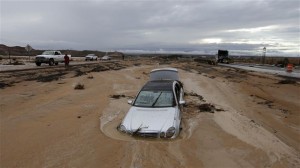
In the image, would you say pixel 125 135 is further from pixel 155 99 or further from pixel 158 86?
pixel 158 86

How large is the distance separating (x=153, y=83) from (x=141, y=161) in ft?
18.4

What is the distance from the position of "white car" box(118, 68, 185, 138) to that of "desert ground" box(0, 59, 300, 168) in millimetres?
272

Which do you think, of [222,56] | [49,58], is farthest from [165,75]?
[222,56]

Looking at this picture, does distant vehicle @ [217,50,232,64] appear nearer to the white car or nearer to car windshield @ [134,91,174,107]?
the white car

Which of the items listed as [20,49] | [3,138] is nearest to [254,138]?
[3,138]

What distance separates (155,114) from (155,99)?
118 centimetres

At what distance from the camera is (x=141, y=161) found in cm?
773

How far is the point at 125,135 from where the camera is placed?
9844mm

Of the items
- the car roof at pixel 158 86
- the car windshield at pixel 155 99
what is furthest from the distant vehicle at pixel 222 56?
the car windshield at pixel 155 99

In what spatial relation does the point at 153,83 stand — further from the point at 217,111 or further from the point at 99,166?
the point at 99,166

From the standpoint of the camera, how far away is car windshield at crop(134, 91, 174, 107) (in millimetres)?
11281

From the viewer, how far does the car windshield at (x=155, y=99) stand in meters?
11.3

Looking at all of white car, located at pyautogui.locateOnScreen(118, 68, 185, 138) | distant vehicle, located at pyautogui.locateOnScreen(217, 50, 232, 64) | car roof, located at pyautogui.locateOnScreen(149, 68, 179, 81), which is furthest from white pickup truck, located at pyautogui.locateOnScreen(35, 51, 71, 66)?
distant vehicle, located at pyautogui.locateOnScreen(217, 50, 232, 64)

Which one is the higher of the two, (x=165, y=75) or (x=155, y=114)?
(x=165, y=75)
